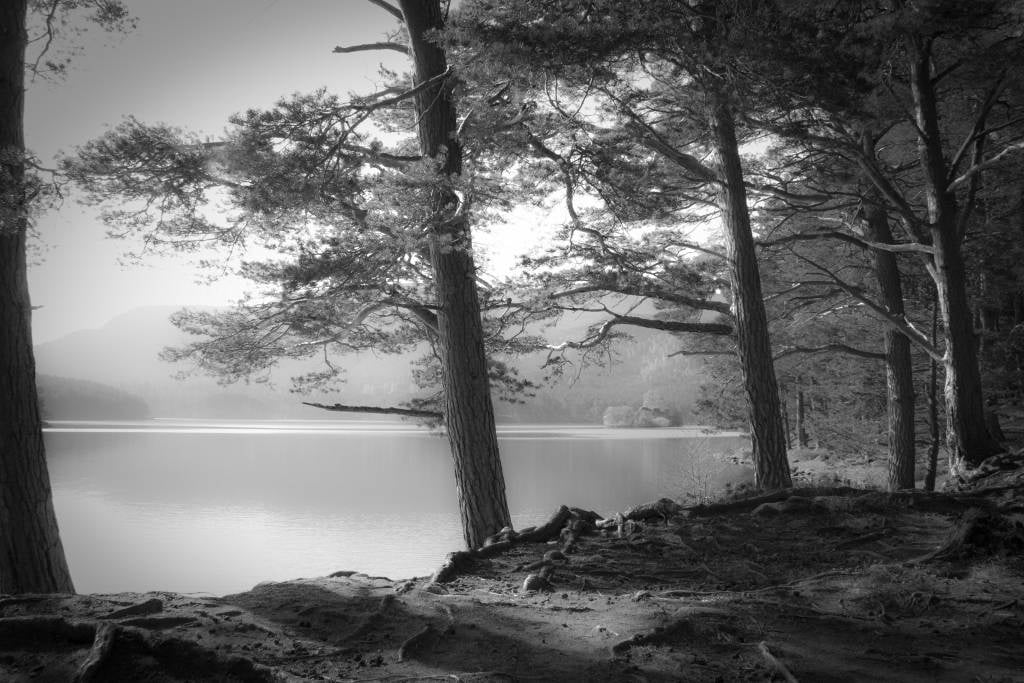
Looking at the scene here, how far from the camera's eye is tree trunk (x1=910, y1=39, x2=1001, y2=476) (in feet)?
25.0

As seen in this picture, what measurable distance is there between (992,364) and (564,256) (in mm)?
9110

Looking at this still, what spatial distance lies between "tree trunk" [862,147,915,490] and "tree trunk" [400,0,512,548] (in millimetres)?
7136

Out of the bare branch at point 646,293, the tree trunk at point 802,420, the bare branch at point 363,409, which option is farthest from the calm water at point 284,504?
the bare branch at point 646,293

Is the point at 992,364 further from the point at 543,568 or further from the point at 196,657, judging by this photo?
the point at 196,657

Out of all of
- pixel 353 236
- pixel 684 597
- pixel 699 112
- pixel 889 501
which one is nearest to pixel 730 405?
pixel 699 112

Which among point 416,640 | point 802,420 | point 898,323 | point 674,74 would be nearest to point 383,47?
point 674,74

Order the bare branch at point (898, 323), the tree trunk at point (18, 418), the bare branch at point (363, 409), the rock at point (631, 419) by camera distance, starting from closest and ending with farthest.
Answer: the tree trunk at point (18, 418) → the bare branch at point (363, 409) → the bare branch at point (898, 323) → the rock at point (631, 419)

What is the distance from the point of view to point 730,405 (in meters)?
20.0

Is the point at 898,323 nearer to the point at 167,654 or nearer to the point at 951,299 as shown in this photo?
the point at 951,299

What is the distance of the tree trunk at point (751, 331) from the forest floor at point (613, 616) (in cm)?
255

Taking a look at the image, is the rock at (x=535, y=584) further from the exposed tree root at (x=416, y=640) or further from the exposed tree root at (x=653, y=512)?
the exposed tree root at (x=653, y=512)

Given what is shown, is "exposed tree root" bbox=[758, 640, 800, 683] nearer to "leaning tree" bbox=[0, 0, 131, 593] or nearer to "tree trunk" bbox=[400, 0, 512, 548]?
"tree trunk" bbox=[400, 0, 512, 548]

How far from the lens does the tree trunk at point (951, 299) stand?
25.0 feet

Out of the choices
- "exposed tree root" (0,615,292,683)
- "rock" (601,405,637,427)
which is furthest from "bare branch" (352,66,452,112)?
"rock" (601,405,637,427)
